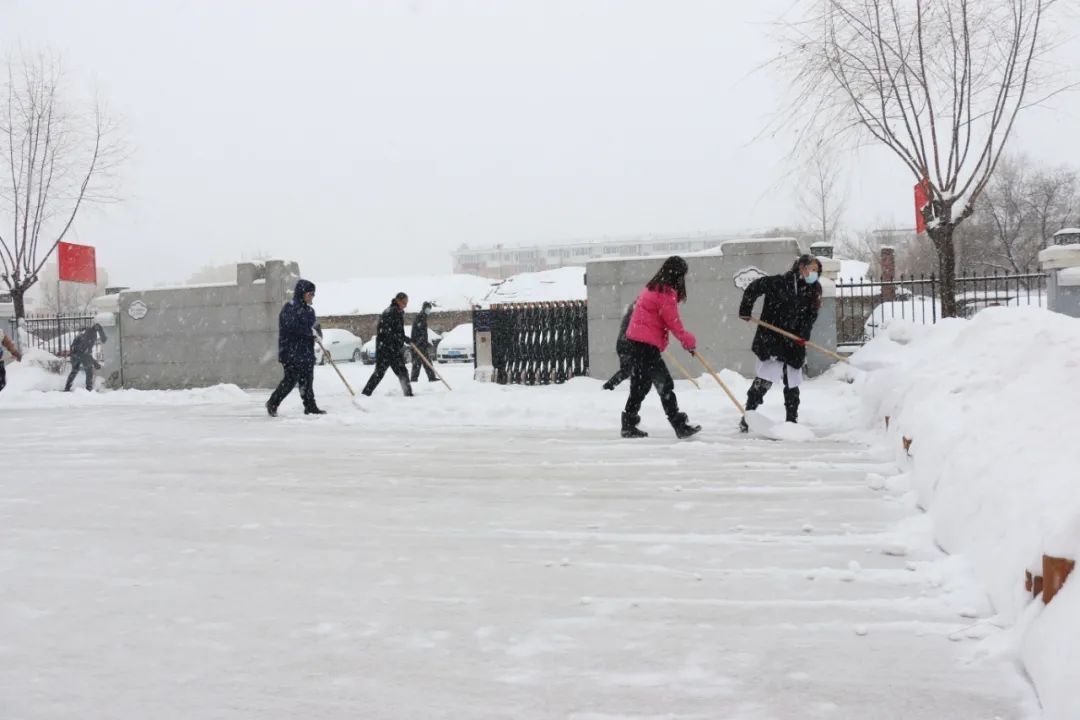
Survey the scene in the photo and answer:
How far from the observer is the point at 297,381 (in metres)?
13.0

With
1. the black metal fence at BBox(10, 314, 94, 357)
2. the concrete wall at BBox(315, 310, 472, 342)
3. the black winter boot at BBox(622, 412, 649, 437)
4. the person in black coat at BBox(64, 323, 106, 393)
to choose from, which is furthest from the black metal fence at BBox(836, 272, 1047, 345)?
the concrete wall at BBox(315, 310, 472, 342)

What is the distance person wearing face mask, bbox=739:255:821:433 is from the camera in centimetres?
1015

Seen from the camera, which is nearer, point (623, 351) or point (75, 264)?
point (623, 351)

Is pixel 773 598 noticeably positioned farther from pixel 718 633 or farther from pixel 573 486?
pixel 573 486

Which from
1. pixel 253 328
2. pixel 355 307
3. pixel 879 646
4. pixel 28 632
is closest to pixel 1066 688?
pixel 879 646

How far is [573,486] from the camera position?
7156 mm

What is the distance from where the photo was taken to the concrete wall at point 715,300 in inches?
646

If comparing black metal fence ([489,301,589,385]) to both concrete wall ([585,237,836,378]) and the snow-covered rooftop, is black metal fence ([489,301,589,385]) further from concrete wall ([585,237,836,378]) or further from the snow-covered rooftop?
the snow-covered rooftop

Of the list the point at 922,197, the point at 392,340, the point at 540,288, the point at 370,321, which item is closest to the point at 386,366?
the point at 392,340

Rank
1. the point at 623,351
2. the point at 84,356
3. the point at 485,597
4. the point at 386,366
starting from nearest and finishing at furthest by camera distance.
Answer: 1. the point at 485,597
2. the point at 623,351
3. the point at 386,366
4. the point at 84,356

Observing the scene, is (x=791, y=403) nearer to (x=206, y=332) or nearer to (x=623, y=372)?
Answer: (x=623, y=372)

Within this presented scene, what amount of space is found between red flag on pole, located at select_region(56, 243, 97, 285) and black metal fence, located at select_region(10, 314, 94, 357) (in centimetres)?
98

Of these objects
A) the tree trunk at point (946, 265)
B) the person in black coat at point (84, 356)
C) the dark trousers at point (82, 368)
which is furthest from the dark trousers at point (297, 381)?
the tree trunk at point (946, 265)

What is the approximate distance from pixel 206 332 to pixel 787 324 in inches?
570
